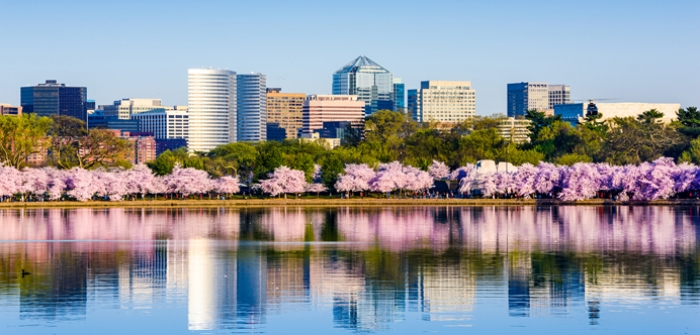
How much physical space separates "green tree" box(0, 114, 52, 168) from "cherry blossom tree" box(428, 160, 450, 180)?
4760 centimetres

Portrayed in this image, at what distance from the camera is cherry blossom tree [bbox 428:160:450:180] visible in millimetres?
136500

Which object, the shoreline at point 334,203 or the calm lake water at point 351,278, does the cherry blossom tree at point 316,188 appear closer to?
the shoreline at point 334,203

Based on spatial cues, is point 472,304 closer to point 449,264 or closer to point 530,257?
point 449,264

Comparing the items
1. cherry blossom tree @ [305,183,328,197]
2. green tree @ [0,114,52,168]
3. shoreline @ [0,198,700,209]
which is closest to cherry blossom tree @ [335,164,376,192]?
cherry blossom tree @ [305,183,328,197]

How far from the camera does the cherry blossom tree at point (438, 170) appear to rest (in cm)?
13650

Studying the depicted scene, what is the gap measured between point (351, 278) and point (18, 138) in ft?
297

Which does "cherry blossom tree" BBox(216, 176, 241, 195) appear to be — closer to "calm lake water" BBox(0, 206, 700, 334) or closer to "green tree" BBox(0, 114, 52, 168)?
"green tree" BBox(0, 114, 52, 168)

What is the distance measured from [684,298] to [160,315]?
19.0 m

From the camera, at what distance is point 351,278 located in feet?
150

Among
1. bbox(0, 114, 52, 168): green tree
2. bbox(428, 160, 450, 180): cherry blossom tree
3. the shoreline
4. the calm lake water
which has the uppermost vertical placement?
bbox(0, 114, 52, 168): green tree

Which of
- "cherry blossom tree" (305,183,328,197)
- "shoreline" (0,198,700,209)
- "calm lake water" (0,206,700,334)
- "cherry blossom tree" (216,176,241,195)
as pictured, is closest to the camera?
"calm lake water" (0,206,700,334)

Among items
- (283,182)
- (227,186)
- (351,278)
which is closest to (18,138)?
(227,186)

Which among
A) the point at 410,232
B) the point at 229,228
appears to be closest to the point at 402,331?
the point at 410,232

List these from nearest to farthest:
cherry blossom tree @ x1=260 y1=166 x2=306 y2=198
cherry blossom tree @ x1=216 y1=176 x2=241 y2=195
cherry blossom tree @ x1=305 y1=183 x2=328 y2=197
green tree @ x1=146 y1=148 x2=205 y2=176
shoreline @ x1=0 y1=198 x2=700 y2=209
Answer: shoreline @ x1=0 y1=198 x2=700 y2=209
cherry blossom tree @ x1=260 y1=166 x2=306 y2=198
cherry blossom tree @ x1=216 y1=176 x2=241 y2=195
cherry blossom tree @ x1=305 y1=183 x2=328 y2=197
green tree @ x1=146 y1=148 x2=205 y2=176
